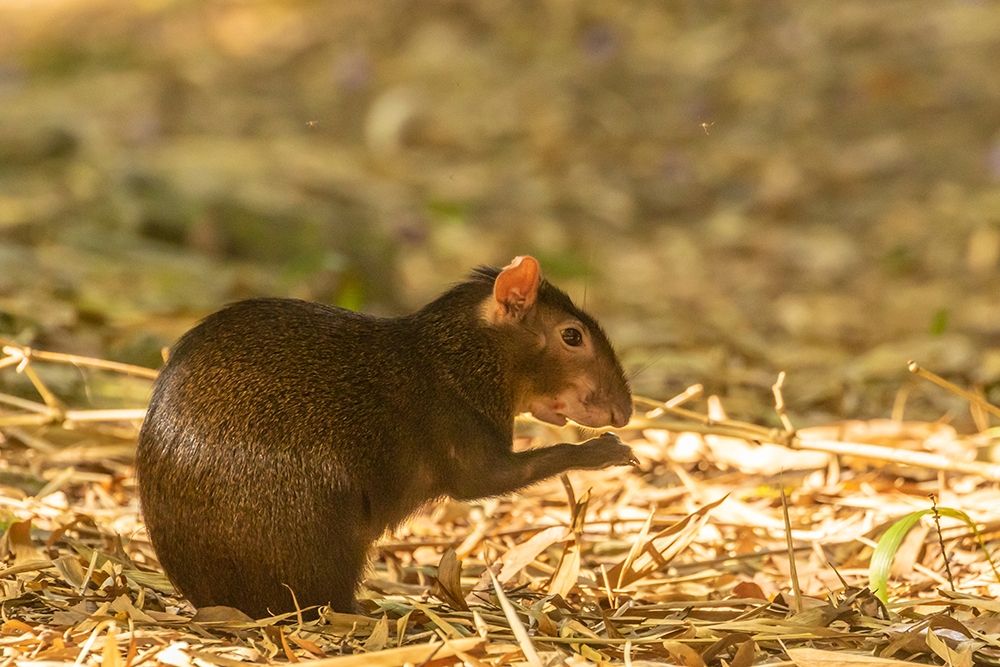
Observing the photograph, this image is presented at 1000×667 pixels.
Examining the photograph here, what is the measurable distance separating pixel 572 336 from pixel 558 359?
7 cm

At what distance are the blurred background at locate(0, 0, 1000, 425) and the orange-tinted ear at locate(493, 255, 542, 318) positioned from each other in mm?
1994

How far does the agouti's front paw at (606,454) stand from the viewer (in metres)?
3.76

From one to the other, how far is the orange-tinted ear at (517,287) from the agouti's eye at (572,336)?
13 centimetres

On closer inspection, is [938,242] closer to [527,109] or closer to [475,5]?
[527,109]

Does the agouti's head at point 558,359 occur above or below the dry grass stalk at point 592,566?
above

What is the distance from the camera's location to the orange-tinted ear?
383 cm

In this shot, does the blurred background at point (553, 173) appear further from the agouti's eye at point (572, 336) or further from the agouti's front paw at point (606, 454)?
the agouti's front paw at point (606, 454)

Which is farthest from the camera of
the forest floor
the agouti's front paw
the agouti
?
the agouti's front paw

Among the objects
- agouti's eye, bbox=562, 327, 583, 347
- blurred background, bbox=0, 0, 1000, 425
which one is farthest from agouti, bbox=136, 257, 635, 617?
blurred background, bbox=0, 0, 1000, 425

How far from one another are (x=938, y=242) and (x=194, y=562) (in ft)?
20.4

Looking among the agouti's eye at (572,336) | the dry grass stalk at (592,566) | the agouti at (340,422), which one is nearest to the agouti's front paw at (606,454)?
the agouti at (340,422)

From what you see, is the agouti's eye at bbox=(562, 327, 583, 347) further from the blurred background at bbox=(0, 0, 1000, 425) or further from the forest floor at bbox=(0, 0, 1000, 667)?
the blurred background at bbox=(0, 0, 1000, 425)

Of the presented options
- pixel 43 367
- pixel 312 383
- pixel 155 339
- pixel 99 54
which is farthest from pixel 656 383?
pixel 99 54

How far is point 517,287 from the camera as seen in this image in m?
3.87
